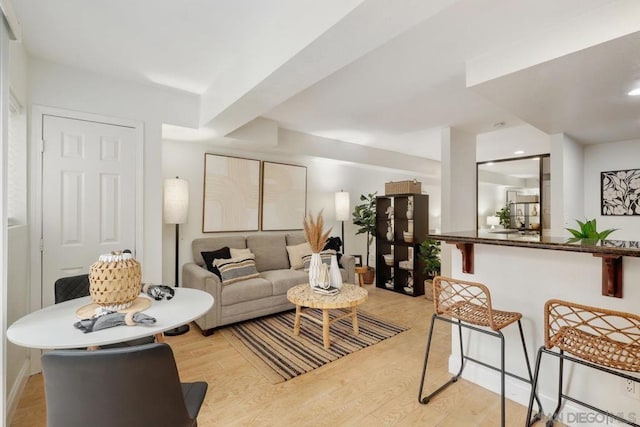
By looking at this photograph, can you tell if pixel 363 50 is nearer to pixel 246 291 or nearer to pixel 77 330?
pixel 77 330

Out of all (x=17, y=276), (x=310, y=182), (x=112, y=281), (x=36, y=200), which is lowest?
(x=17, y=276)

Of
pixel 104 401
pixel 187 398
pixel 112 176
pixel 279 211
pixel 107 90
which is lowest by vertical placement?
pixel 187 398

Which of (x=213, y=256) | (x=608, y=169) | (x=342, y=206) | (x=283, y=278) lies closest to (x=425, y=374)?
(x=283, y=278)

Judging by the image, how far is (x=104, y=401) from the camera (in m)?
0.93

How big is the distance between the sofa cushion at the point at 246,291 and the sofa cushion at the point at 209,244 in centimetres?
68

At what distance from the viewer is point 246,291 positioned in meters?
3.27

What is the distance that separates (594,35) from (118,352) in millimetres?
2545

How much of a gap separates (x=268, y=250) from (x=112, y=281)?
277cm

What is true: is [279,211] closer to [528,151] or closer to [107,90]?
[107,90]

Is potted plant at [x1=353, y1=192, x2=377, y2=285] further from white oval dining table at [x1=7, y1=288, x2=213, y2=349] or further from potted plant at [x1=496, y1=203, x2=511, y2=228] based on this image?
white oval dining table at [x1=7, y1=288, x2=213, y2=349]

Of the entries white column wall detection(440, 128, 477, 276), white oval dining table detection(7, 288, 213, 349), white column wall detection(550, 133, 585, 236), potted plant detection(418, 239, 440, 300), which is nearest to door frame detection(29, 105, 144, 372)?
white oval dining table detection(7, 288, 213, 349)

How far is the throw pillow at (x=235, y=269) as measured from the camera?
3293 mm

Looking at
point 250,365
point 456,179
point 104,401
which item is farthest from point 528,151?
point 104,401

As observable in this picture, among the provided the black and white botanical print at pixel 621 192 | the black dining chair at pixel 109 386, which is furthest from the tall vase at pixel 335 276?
the black and white botanical print at pixel 621 192
